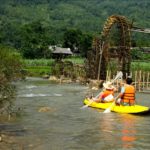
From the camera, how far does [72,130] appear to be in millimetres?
16484

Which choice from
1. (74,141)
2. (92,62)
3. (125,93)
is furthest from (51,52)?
(74,141)

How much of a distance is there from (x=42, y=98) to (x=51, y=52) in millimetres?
51484

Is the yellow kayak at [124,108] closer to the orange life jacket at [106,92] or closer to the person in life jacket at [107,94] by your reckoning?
the person in life jacket at [107,94]

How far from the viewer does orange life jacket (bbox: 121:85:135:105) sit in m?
20.2

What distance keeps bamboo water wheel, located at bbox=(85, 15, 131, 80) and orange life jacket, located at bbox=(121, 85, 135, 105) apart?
15402 mm

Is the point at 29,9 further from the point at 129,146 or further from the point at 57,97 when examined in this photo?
the point at 129,146

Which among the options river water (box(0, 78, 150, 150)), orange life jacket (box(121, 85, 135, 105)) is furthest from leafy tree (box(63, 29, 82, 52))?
orange life jacket (box(121, 85, 135, 105))

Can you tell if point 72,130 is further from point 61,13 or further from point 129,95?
point 61,13

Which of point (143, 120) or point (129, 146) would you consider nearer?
point (129, 146)

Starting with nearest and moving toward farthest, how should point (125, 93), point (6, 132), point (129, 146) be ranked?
1. point (129, 146)
2. point (6, 132)
3. point (125, 93)

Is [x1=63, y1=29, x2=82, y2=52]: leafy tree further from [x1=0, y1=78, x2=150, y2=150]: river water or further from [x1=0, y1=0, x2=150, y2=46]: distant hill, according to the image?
[x1=0, y1=78, x2=150, y2=150]: river water

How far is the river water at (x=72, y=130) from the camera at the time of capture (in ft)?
45.1

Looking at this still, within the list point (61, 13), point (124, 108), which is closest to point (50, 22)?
point (61, 13)

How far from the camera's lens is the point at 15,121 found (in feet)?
59.6
